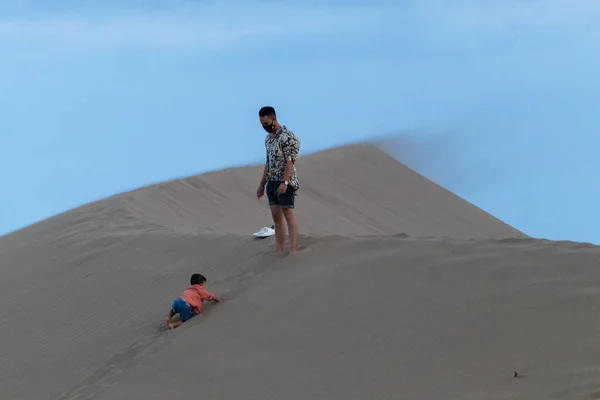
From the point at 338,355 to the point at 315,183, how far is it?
12617mm

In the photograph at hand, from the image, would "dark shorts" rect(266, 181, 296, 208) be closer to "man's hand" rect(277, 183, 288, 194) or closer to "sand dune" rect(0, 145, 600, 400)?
"man's hand" rect(277, 183, 288, 194)

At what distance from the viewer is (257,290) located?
8.51 meters

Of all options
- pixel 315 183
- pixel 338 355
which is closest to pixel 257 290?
Answer: pixel 338 355

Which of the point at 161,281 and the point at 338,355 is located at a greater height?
the point at 161,281

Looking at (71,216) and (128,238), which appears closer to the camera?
(128,238)

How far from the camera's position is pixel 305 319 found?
7613 mm

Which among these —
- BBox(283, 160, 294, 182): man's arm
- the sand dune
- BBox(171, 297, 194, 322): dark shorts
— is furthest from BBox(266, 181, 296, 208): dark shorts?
BBox(171, 297, 194, 322): dark shorts

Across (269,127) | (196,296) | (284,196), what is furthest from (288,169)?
(196,296)

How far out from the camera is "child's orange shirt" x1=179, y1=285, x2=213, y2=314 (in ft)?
27.2

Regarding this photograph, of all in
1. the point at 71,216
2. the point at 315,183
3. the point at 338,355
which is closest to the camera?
the point at 338,355

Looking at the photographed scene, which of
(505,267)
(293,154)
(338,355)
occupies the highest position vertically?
(293,154)

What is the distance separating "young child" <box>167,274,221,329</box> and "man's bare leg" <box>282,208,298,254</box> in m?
0.91

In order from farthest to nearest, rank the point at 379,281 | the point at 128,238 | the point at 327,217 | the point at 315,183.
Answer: the point at 315,183 < the point at 327,217 < the point at 128,238 < the point at 379,281

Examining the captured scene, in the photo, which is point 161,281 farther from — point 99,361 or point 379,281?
point 379,281
